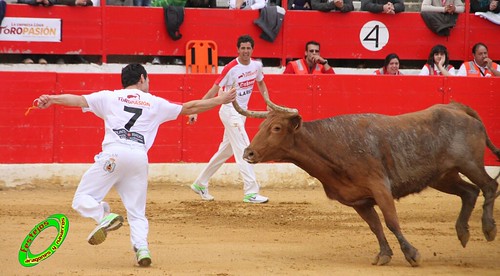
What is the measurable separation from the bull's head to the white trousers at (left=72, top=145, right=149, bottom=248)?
1090 mm

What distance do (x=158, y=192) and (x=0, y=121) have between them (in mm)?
2415

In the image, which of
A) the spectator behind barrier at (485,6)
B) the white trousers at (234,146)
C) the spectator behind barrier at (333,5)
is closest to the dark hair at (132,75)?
the white trousers at (234,146)

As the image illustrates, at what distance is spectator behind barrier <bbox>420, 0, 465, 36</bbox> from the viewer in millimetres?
16312

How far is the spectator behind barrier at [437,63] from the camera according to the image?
49.8ft

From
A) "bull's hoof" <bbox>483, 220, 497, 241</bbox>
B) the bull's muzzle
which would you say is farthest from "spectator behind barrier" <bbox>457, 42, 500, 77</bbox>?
the bull's muzzle

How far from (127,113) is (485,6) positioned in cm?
1003

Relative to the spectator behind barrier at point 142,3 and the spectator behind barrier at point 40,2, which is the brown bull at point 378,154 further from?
the spectator behind barrier at point 142,3

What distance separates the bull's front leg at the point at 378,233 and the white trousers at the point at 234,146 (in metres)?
3.51

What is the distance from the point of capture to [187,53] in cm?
1541

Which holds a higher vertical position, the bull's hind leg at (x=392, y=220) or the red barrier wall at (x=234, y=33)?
the red barrier wall at (x=234, y=33)

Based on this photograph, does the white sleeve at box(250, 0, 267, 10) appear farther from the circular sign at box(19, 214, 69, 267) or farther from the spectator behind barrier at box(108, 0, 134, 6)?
the circular sign at box(19, 214, 69, 267)

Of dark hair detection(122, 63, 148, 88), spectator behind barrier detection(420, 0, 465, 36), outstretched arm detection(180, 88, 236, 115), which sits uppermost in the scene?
spectator behind barrier detection(420, 0, 465, 36)

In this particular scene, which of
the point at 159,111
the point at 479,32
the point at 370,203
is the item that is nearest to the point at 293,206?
the point at 370,203

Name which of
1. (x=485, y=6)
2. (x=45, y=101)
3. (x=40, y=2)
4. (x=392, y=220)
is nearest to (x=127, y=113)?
(x=45, y=101)
